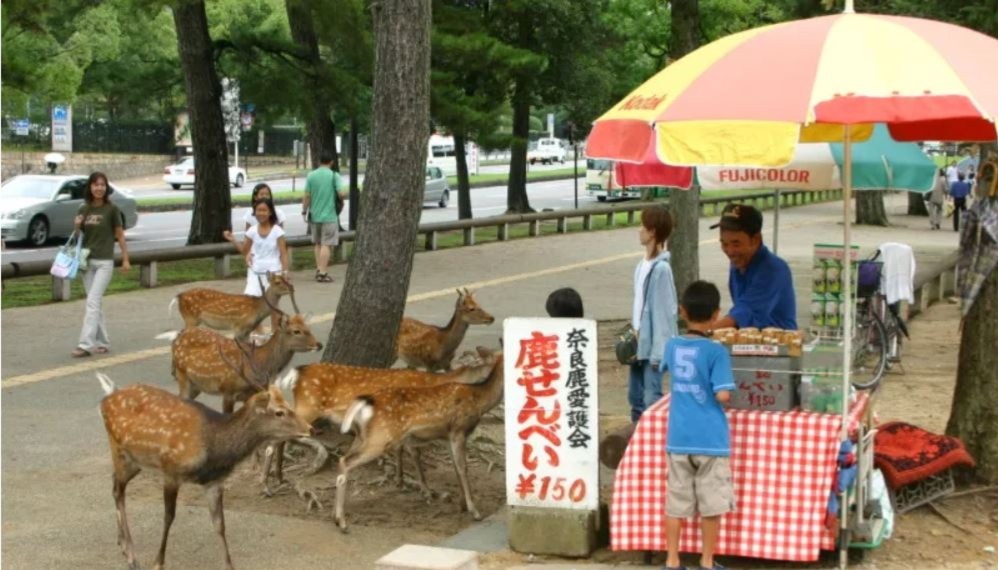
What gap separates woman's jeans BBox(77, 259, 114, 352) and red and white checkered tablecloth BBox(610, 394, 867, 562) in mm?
7734

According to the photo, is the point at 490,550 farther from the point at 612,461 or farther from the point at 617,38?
the point at 617,38

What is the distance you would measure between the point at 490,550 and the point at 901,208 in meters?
43.7

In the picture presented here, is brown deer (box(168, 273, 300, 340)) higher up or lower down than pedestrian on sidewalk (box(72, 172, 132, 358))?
lower down

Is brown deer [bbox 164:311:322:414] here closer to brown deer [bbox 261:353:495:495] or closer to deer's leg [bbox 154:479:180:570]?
brown deer [bbox 261:353:495:495]

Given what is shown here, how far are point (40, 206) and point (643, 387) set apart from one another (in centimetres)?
2191

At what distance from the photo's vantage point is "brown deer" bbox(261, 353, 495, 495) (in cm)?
833

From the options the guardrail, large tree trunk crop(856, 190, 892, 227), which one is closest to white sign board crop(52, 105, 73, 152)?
the guardrail

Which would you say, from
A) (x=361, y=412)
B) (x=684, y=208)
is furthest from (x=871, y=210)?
(x=361, y=412)

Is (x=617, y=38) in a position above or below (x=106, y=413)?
above

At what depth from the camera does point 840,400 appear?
7043mm

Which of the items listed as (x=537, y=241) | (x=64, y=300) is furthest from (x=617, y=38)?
(x=64, y=300)

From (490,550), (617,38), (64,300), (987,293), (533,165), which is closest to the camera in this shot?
(490,550)

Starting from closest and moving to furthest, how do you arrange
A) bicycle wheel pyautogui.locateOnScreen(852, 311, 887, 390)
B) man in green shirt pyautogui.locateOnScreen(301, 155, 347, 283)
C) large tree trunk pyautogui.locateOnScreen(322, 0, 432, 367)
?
large tree trunk pyautogui.locateOnScreen(322, 0, 432, 367) → bicycle wheel pyautogui.locateOnScreen(852, 311, 887, 390) → man in green shirt pyautogui.locateOnScreen(301, 155, 347, 283)

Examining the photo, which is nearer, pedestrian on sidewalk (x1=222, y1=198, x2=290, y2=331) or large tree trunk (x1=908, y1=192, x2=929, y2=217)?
pedestrian on sidewalk (x1=222, y1=198, x2=290, y2=331)
